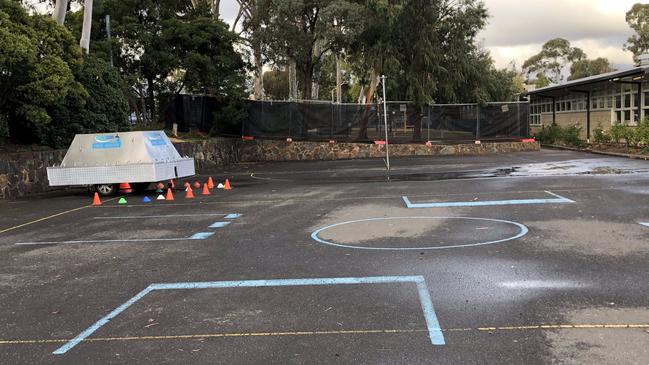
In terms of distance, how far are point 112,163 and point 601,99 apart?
27.5 meters

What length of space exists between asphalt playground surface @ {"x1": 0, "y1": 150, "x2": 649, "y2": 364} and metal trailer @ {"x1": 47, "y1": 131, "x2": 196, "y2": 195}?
7.99 ft

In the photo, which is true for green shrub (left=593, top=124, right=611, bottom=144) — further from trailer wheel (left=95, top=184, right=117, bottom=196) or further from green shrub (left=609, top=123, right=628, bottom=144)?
trailer wheel (left=95, top=184, right=117, bottom=196)

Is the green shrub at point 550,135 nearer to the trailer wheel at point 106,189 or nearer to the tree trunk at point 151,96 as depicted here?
the tree trunk at point 151,96

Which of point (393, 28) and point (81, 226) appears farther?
point (393, 28)

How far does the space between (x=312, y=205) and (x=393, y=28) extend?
19.3 metres

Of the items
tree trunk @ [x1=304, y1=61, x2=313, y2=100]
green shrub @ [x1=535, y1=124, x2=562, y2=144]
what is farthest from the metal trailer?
green shrub @ [x1=535, y1=124, x2=562, y2=144]

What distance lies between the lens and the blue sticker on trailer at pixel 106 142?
1488 cm

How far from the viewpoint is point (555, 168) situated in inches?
708

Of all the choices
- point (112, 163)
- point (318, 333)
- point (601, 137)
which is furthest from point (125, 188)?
point (601, 137)

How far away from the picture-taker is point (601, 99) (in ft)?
102

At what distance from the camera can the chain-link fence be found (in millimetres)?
27938

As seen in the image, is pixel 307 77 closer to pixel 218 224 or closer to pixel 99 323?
pixel 218 224

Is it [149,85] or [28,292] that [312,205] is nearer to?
[28,292]

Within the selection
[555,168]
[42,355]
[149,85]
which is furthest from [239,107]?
[42,355]
